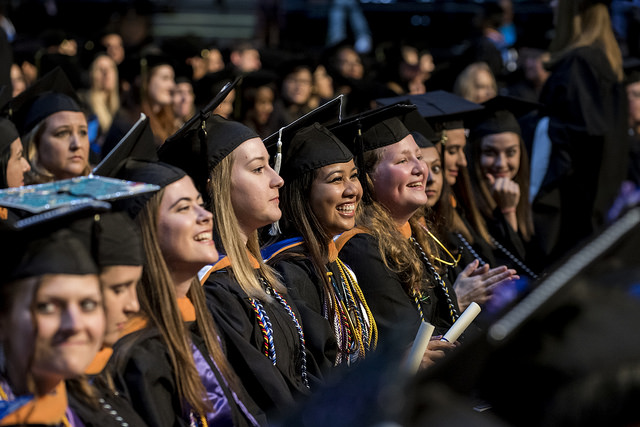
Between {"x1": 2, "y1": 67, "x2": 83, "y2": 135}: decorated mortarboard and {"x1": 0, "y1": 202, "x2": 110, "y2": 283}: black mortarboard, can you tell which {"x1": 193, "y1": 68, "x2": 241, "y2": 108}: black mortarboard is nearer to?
{"x1": 2, "y1": 67, "x2": 83, "y2": 135}: decorated mortarboard

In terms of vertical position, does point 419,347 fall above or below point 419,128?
below

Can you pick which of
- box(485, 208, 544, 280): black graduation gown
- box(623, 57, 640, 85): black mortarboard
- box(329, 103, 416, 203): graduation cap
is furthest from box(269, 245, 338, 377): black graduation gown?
box(623, 57, 640, 85): black mortarboard

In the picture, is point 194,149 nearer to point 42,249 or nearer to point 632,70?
point 42,249

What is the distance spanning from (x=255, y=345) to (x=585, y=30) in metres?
4.85

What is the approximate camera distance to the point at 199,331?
10.3 feet

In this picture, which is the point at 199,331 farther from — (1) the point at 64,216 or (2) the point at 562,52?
(2) the point at 562,52

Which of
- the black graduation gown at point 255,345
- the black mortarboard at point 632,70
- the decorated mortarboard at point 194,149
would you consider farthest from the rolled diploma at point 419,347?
the black mortarboard at point 632,70

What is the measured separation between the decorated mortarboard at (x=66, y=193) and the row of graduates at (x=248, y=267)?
0.06 metres

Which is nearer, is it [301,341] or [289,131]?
[301,341]

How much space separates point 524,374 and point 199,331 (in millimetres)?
1840

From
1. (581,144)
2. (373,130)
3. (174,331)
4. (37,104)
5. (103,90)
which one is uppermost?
(103,90)

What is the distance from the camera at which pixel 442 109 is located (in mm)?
5684

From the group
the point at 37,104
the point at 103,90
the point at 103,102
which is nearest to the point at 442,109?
the point at 37,104

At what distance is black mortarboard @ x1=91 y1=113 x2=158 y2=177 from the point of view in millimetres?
3066
